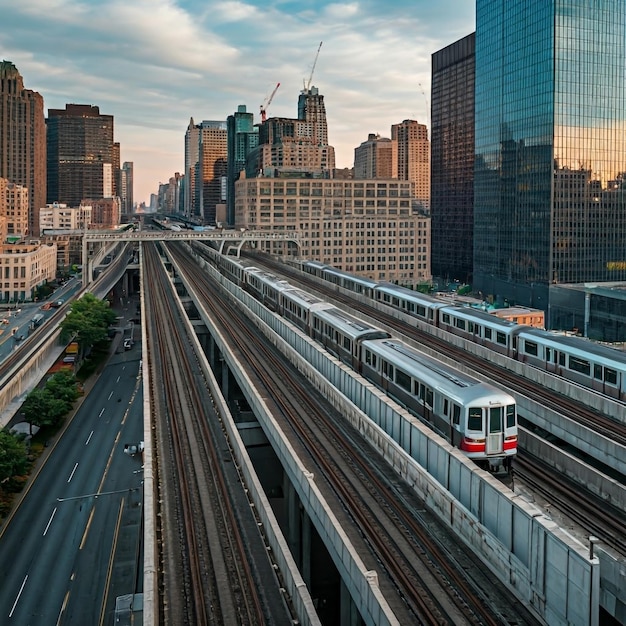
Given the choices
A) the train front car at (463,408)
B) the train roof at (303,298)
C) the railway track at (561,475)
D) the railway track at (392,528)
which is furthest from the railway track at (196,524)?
the railway track at (561,475)

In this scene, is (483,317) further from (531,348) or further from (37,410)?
(37,410)

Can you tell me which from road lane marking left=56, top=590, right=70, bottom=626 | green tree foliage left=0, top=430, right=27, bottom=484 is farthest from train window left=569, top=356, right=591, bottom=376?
green tree foliage left=0, top=430, right=27, bottom=484

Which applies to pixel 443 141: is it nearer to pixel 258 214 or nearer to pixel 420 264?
pixel 420 264

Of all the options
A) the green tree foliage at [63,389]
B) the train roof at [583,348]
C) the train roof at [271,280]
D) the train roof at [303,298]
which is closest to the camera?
the train roof at [583,348]

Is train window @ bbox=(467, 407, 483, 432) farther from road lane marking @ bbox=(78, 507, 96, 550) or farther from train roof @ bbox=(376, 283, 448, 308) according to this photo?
train roof @ bbox=(376, 283, 448, 308)

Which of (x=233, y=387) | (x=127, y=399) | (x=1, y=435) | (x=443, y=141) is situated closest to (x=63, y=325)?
(x=127, y=399)

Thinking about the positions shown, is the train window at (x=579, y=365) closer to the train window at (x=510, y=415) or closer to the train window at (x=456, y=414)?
the train window at (x=510, y=415)
